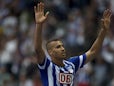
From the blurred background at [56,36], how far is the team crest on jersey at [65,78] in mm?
5358

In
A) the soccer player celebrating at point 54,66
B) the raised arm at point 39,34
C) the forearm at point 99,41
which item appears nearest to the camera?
the raised arm at point 39,34

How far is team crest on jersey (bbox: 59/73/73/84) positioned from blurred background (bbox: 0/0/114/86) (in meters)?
5.36

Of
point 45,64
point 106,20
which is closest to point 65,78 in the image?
point 45,64

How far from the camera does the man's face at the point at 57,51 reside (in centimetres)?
1015

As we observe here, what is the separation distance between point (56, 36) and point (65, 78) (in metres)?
7.91

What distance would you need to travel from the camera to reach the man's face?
10.2m

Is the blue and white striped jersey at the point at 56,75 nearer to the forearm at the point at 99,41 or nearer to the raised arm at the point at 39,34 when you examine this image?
the raised arm at the point at 39,34

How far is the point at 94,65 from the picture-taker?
1666cm

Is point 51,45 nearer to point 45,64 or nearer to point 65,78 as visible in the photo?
point 45,64

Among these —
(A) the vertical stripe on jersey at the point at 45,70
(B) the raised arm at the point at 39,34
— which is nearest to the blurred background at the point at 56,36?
(A) the vertical stripe on jersey at the point at 45,70

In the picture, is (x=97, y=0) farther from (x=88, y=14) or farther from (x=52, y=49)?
(x=52, y=49)

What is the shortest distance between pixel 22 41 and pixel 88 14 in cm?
197

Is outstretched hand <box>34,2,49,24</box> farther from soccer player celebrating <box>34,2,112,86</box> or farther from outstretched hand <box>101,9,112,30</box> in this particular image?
outstretched hand <box>101,9,112,30</box>

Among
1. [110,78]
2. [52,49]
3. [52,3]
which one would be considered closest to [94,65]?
[110,78]
